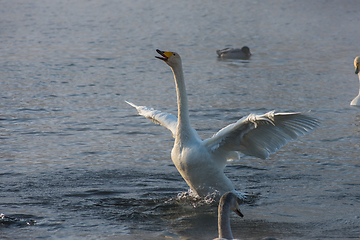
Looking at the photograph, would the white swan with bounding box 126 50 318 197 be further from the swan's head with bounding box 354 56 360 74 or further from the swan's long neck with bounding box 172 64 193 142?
the swan's head with bounding box 354 56 360 74

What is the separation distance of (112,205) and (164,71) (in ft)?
36.5

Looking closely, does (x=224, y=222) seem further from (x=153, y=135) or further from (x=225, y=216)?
(x=153, y=135)

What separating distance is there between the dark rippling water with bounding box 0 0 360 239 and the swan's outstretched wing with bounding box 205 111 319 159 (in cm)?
96

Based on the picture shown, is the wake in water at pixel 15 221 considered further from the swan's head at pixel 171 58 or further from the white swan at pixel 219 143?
the swan's head at pixel 171 58

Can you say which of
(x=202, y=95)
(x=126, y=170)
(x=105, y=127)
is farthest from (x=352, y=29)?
(x=126, y=170)

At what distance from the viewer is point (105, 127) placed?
35.6ft

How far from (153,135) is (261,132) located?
14.4 feet

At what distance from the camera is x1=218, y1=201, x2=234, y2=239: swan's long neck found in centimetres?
513

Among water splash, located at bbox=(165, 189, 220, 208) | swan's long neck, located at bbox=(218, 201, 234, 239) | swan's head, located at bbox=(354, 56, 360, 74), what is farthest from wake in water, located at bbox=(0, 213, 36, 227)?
swan's head, located at bbox=(354, 56, 360, 74)

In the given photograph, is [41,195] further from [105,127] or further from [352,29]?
[352,29]

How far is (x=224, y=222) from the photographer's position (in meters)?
5.19

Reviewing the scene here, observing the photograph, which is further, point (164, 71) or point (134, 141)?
point (164, 71)

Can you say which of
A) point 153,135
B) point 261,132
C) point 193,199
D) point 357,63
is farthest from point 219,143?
point 357,63

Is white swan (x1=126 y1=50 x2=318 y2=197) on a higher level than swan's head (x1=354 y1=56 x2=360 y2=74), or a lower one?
lower
